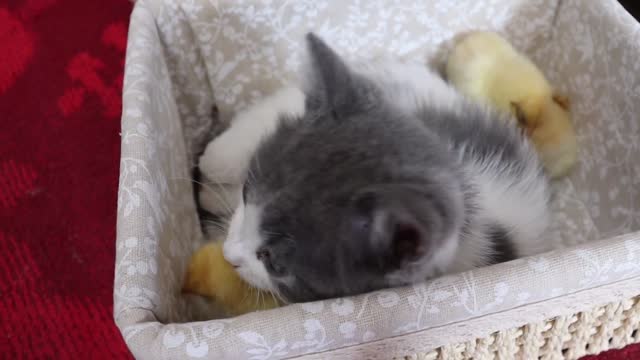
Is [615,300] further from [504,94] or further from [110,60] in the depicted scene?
[110,60]

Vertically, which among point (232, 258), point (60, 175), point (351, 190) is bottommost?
point (60, 175)

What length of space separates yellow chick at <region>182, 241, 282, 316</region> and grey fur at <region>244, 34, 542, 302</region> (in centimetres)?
13

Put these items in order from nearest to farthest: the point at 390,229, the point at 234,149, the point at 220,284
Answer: the point at 390,229, the point at 220,284, the point at 234,149

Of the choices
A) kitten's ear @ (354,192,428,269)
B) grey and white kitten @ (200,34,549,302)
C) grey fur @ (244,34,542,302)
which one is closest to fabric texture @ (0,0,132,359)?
grey and white kitten @ (200,34,549,302)

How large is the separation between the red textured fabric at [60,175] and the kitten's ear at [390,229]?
69cm

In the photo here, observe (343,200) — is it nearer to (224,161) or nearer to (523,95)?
(224,161)

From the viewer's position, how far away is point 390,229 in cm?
57

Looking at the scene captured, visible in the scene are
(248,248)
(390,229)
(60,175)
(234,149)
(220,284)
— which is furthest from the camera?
(60,175)

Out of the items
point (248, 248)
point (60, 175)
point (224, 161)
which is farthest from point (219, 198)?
point (60, 175)

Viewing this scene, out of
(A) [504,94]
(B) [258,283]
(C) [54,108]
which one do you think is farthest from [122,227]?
(C) [54,108]

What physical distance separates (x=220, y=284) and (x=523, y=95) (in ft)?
2.15

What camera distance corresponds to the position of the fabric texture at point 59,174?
1.15 meters

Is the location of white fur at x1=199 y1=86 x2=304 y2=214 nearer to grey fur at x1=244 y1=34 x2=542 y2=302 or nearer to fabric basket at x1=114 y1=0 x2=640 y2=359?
fabric basket at x1=114 y1=0 x2=640 y2=359

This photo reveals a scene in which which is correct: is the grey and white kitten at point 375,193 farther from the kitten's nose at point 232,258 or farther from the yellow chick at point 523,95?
the yellow chick at point 523,95
